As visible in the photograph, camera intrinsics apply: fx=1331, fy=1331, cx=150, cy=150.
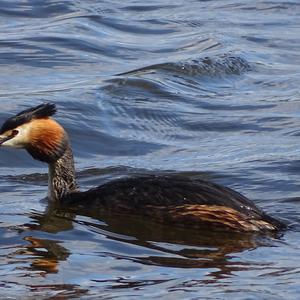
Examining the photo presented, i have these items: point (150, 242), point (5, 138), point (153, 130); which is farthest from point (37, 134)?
point (153, 130)

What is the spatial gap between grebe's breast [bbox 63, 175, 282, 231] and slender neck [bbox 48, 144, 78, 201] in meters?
0.39

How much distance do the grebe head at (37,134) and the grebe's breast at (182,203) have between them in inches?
20.6

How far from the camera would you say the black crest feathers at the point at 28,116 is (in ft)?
32.5

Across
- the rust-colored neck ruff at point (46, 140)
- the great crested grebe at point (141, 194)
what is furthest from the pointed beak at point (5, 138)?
the rust-colored neck ruff at point (46, 140)

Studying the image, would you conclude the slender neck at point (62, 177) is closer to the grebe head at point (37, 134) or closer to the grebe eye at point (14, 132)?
the grebe head at point (37, 134)

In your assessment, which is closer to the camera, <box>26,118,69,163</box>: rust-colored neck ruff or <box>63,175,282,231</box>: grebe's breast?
<box>63,175,282,231</box>: grebe's breast

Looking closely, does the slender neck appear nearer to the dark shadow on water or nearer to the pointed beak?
the dark shadow on water

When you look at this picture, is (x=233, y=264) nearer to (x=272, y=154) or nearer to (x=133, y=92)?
(x=272, y=154)

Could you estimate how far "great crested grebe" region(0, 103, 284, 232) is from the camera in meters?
9.16

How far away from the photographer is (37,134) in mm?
10016

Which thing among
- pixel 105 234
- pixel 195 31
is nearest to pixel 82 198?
pixel 105 234

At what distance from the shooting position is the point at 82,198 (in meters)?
9.92

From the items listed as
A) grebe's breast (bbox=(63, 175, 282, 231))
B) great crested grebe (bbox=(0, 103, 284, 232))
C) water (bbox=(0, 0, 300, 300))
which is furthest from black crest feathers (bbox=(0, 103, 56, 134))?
grebe's breast (bbox=(63, 175, 282, 231))

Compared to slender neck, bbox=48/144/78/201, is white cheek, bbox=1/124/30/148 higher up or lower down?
higher up
